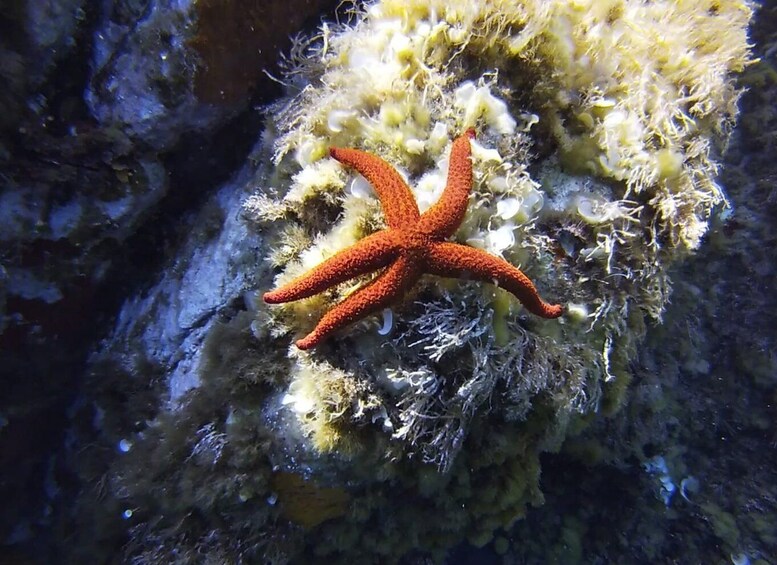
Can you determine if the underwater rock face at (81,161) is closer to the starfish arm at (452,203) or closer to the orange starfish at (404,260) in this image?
the orange starfish at (404,260)

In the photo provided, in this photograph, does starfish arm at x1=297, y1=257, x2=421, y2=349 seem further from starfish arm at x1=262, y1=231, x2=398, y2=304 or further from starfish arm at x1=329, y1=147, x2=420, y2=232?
starfish arm at x1=329, y1=147, x2=420, y2=232

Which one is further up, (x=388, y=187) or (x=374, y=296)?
(x=388, y=187)

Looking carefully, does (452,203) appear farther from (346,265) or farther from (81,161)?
(81,161)

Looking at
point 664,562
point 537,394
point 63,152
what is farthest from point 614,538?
point 63,152

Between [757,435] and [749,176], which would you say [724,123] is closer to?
[749,176]

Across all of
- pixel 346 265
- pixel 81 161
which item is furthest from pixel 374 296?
pixel 81 161

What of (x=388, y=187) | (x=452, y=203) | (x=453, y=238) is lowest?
(x=453, y=238)

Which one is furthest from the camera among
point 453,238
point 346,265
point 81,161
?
point 81,161
